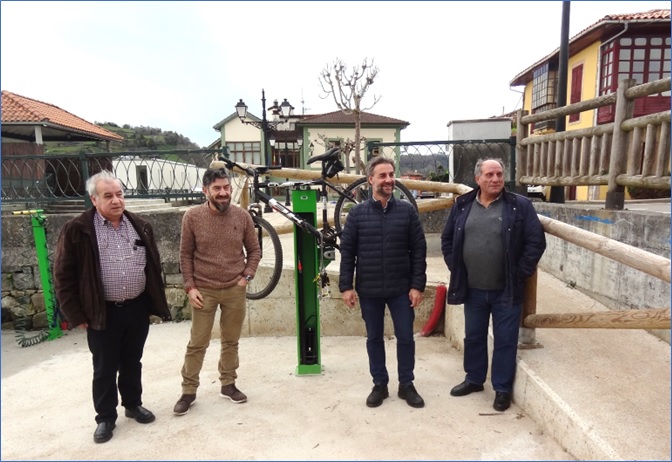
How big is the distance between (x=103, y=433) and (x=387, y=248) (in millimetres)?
2307

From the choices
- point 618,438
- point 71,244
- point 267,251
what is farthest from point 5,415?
point 618,438

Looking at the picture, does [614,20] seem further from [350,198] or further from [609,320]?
[609,320]

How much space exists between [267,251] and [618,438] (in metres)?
4.24

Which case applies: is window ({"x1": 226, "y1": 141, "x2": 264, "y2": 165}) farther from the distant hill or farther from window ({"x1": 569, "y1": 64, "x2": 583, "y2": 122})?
window ({"x1": 569, "y1": 64, "x2": 583, "y2": 122})

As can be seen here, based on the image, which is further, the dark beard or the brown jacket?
the dark beard

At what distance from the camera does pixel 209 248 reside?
3109mm

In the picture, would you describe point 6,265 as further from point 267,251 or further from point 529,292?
point 529,292

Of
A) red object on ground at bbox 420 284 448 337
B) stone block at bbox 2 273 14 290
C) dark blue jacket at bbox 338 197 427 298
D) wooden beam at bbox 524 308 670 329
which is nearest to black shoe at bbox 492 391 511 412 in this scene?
wooden beam at bbox 524 308 670 329

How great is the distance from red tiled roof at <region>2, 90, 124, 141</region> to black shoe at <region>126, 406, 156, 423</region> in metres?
13.8

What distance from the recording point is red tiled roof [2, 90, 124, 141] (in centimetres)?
1366

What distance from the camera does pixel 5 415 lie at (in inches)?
140

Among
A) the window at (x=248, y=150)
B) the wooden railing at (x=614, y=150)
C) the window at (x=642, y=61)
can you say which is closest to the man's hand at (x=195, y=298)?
the wooden railing at (x=614, y=150)

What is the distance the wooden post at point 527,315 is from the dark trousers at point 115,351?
275 centimetres

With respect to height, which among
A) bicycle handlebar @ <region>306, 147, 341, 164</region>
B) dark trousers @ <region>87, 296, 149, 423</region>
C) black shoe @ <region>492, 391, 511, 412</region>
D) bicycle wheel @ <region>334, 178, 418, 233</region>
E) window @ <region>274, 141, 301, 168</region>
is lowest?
black shoe @ <region>492, 391, 511, 412</region>
